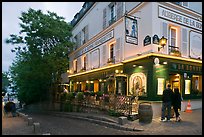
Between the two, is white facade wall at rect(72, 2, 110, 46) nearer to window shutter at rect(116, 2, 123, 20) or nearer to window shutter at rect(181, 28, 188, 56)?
window shutter at rect(116, 2, 123, 20)

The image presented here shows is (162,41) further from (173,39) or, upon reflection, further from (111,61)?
(111,61)

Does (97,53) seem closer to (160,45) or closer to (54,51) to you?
(54,51)

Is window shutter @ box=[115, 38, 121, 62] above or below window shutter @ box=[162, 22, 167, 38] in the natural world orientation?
below

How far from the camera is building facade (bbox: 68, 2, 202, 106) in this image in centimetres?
1370

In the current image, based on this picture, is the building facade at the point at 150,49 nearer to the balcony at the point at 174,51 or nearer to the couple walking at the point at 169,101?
the balcony at the point at 174,51

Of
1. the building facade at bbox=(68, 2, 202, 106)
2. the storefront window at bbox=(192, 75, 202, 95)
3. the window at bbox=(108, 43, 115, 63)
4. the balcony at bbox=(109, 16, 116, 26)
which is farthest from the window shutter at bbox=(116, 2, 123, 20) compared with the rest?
the storefront window at bbox=(192, 75, 202, 95)

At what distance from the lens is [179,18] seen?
15.1 metres

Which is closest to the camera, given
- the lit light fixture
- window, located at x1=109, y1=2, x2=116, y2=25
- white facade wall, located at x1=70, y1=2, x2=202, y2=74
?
the lit light fixture

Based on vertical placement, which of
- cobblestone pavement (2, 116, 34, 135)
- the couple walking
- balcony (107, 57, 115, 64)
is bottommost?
cobblestone pavement (2, 116, 34, 135)

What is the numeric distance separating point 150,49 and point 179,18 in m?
3.47

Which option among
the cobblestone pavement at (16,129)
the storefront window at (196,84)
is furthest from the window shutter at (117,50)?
the cobblestone pavement at (16,129)

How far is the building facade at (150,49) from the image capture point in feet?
44.9

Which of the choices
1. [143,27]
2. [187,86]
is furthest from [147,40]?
[187,86]

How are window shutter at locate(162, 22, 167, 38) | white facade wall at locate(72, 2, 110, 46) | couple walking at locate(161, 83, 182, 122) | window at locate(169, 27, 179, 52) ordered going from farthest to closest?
1. white facade wall at locate(72, 2, 110, 46)
2. window at locate(169, 27, 179, 52)
3. window shutter at locate(162, 22, 167, 38)
4. couple walking at locate(161, 83, 182, 122)
